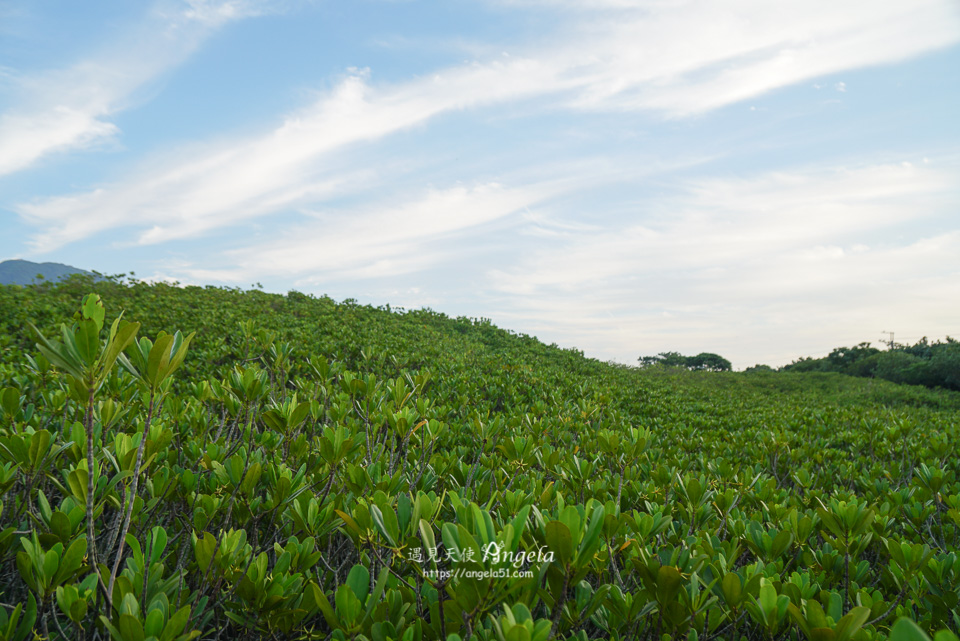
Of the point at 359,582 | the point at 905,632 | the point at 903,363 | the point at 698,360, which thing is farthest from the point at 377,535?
the point at 698,360

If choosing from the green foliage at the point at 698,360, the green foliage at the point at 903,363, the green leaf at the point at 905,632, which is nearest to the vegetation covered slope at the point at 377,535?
the green leaf at the point at 905,632

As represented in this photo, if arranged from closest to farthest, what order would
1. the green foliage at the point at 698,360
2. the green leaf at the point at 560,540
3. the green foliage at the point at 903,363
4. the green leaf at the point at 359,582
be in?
the green leaf at the point at 560,540
the green leaf at the point at 359,582
the green foliage at the point at 903,363
the green foliage at the point at 698,360

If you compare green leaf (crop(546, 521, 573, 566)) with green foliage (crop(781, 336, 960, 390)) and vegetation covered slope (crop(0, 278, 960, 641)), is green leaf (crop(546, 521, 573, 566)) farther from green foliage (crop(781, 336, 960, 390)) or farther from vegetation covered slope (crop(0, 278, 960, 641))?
green foliage (crop(781, 336, 960, 390))

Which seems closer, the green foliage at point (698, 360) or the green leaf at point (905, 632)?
the green leaf at point (905, 632)

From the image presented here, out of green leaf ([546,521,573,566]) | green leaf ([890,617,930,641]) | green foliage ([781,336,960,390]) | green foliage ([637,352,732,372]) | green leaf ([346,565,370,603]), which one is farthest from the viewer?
green foliage ([637,352,732,372])

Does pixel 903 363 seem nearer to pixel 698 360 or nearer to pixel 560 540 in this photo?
pixel 698 360

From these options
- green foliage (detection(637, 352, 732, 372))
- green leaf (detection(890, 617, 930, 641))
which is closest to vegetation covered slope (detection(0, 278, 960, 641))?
green leaf (detection(890, 617, 930, 641))

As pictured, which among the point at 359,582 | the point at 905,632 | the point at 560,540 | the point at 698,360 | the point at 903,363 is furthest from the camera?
the point at 698,360

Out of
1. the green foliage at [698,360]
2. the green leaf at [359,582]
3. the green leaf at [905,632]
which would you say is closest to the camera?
the green leaf at [905,632]

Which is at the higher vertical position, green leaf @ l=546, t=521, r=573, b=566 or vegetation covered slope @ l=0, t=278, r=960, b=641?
green leaf @ l=546, t=521, r=573, b=566

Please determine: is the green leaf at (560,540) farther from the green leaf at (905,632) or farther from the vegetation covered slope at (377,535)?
the green leaf at (905,632)

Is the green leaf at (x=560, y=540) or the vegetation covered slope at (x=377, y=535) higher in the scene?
the green leaf at (x=560, y=540)

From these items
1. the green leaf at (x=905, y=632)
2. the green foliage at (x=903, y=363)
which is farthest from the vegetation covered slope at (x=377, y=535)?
the green foliage at (x=903, y=363)

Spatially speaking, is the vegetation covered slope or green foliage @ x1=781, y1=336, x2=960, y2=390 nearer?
the vegetation covered slope
